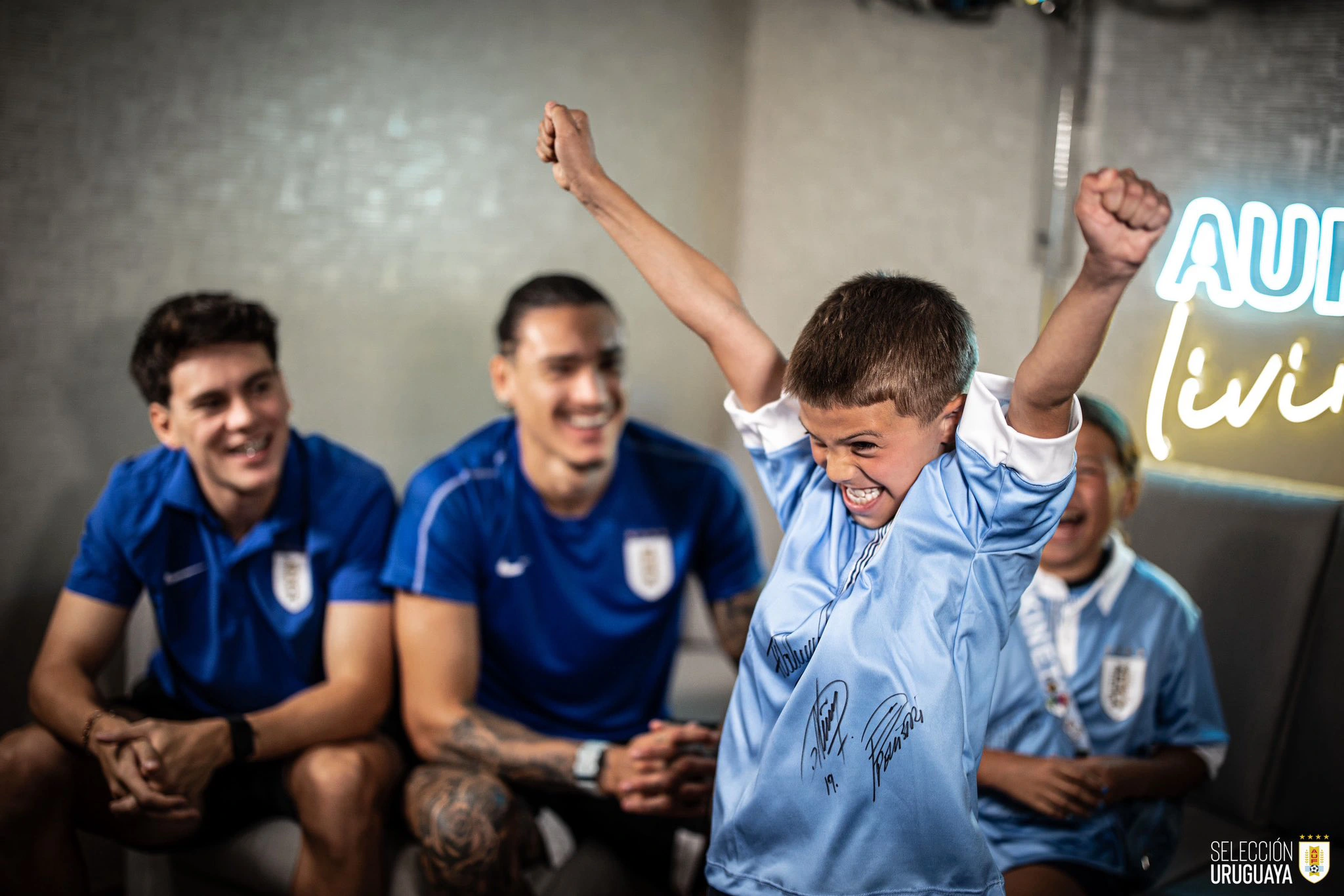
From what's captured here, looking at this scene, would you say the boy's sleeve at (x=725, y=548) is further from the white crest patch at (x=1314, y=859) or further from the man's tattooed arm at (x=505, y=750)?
the white crest patch at (x=1314, y=859)

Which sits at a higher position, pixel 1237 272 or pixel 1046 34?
pixel 1046 34

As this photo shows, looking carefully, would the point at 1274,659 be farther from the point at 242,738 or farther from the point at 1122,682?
the point at 242,738

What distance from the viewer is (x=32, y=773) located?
1.60m

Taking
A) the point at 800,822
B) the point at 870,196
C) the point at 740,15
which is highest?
the point at 740,15

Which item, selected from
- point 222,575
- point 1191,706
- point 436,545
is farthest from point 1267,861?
point 222,575

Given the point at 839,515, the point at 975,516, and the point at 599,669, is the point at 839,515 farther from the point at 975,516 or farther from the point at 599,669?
the point at 599,669

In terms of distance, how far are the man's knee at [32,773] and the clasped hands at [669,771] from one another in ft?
2.94

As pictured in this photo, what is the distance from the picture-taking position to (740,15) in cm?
272

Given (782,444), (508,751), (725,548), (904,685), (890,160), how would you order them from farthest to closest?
(890,160) < (725,548) < (508,751) < (782,444) < (904,685)

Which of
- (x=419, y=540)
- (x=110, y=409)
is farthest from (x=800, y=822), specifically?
(x=110, y=409)

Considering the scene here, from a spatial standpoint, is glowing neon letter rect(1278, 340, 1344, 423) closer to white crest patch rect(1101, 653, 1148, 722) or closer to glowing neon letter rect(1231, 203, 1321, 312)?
glowing neon letter rect(1231, 203, 1321, 312)

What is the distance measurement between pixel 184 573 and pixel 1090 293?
61.3 inches

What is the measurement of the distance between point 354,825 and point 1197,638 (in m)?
1.32
